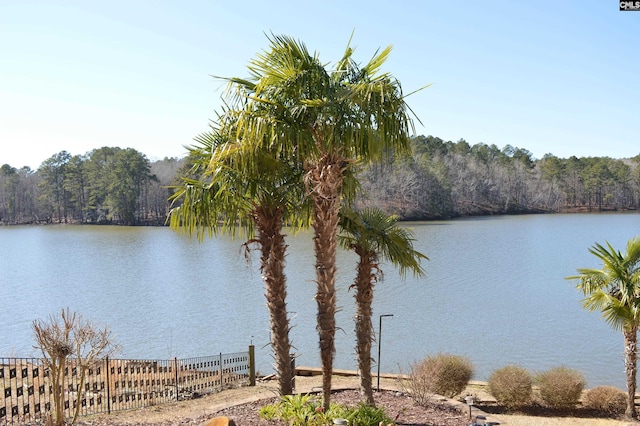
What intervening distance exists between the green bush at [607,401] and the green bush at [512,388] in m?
1.35

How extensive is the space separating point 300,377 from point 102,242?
156 ft

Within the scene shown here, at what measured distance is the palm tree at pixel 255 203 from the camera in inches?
370

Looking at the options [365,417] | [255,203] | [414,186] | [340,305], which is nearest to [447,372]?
[365,417]

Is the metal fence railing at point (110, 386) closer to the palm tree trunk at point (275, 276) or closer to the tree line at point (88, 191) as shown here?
the palm tree trunk at point (275, 276)

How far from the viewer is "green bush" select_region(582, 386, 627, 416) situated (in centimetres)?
1300

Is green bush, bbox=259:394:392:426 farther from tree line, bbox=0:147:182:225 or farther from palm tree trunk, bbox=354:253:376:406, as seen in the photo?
tree line, bbox=0:147:182:225

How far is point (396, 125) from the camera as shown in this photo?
8.70 m

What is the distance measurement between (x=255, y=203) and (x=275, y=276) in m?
1.23

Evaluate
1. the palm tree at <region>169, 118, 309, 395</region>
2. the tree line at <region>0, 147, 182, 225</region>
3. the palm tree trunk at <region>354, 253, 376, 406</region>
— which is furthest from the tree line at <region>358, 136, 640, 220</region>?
the palm tree at <region>169, 118, 309, 395</region>

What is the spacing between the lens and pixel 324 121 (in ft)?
27.8

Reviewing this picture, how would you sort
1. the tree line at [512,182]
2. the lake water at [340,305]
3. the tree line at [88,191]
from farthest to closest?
the tree line at [512,182] < the tree line at [88,191] < the lake water at [340,305]

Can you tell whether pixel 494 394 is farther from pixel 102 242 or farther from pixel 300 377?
pixel 102 242

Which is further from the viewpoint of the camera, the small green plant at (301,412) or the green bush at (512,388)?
the green bush at (512,388)

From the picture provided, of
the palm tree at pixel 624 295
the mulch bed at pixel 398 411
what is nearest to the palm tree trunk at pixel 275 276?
the mulch bed at pixel 398 411
